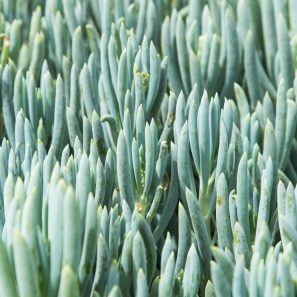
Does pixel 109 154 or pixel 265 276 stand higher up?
pixel 109 154

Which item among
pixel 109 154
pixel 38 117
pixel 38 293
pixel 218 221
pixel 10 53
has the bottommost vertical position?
pixel 38 293

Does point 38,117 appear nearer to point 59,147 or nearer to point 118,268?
point 59,147

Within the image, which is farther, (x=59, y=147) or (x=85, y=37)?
(x=85, y=37)

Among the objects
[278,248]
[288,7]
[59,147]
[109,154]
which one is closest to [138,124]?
[109,154]

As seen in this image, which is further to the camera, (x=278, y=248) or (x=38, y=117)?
(x=38, y=117)

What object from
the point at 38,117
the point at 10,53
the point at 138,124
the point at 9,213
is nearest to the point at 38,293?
the point at 9,213

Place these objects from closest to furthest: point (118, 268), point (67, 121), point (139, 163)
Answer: point (118, 268), point (139, 163), point (67, 121)

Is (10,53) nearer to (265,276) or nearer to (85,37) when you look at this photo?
(85,37)

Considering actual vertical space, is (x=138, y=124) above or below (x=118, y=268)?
above

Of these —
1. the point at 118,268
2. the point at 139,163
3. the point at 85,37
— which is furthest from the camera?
the point at 85,37
